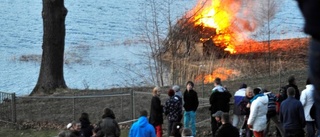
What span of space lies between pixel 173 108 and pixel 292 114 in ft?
10.1

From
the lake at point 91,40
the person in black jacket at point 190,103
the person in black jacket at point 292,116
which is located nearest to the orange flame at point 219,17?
the lake at point 91,40

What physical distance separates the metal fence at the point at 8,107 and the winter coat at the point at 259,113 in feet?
29.1

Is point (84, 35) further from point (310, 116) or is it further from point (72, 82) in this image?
point (310, 116)

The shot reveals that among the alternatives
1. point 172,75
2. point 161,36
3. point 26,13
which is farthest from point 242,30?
point 26,13

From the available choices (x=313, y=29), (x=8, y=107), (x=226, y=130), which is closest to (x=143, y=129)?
(x=226, y=130)

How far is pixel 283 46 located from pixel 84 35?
2554 centimetres

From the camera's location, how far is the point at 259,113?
10.7 metres

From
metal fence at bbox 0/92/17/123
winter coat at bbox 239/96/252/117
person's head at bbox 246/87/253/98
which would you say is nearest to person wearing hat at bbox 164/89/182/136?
winter coat at bbox 239/96/252/117

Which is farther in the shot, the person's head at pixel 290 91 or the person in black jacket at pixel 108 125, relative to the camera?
the person in black jacket at pixel 108 125

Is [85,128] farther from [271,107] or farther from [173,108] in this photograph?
[271,107]

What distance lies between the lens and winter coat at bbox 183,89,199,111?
12.9 meters

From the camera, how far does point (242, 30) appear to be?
29875mm

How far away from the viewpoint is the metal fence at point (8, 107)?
17.7 meters

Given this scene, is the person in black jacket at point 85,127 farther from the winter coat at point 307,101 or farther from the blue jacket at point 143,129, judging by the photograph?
the winter coat at point 307,101
